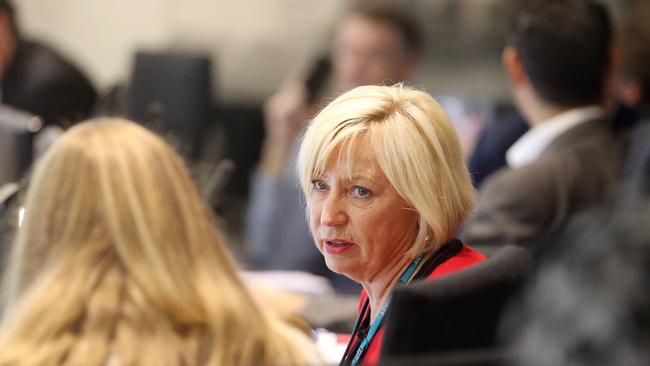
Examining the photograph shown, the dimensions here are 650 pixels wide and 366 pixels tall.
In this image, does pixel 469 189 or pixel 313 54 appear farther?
pixel 313 54

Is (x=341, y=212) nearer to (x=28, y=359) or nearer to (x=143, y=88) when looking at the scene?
(x=28, y=359)

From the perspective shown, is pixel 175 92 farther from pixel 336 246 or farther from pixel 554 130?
pixel 336 246

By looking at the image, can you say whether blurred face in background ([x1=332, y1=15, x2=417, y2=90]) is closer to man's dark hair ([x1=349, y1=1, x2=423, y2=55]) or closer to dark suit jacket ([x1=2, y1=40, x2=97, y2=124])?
man's dark hair ([x1=349, y1=1, x2=423, y2=55])

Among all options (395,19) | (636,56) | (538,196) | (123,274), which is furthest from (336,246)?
(636,56)

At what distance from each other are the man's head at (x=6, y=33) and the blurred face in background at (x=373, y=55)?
1.28 metres

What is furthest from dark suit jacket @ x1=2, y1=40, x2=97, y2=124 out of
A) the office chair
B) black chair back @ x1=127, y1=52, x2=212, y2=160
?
the office chair

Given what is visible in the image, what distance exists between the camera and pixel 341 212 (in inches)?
77.7

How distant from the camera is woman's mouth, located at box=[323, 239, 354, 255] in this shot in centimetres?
198

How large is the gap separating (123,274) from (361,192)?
46cm

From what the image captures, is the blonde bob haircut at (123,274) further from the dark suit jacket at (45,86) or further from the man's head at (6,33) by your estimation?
the man's head at (6,33)

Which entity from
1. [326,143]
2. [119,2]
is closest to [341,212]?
[326,143]

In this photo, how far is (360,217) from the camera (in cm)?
197

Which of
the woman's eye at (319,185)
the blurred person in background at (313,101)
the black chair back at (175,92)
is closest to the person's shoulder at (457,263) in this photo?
the woman's eye at (319,185)

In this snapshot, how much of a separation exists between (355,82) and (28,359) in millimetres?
2692
